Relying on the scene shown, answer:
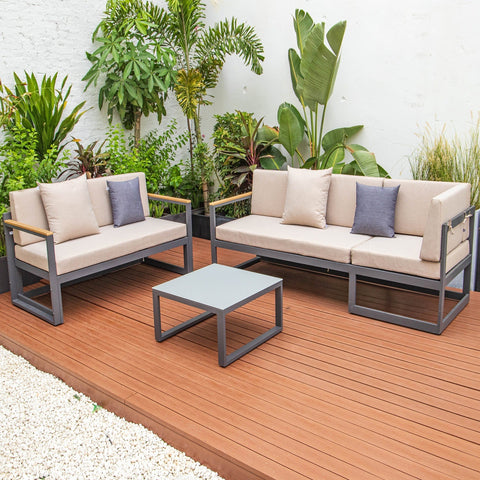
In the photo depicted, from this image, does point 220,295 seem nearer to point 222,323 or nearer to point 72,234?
point 222,323

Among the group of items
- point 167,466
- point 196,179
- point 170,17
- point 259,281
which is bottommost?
point 167,466

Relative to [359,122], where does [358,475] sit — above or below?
below

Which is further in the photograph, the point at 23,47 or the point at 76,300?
the point at 23,47

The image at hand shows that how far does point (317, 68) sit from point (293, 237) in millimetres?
1692

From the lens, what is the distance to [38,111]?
4.82 metres

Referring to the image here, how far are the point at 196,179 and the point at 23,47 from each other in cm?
249

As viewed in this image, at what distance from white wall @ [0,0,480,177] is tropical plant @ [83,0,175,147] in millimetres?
229

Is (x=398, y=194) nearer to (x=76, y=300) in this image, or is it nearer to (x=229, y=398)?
(x=229, y=398)

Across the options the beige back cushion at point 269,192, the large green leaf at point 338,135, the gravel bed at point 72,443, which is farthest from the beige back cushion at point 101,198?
the large green leaf at point 338,135

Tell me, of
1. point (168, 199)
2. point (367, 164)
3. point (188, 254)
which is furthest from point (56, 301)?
point (367, 164)

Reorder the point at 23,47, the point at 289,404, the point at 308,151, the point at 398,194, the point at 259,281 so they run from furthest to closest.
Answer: the point at 308,151 < the point at 23,47 < the point at 398,194 < the point at 259,281 < the point at 289,404

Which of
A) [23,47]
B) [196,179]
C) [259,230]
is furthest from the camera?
[196,179]

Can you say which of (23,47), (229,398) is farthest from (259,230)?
(23,47)

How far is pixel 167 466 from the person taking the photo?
2434 millimetres
